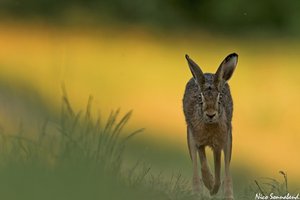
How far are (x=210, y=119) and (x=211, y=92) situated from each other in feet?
0.45

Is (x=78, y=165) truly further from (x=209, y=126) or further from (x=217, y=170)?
(x=217, y=170)

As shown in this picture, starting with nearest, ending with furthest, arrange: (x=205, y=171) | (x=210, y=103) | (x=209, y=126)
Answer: (x=210, y=103)
(x=209, y=126)
(x=205, y=171)

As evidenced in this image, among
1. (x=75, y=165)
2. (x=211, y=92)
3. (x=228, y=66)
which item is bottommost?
(x=75, y=165)

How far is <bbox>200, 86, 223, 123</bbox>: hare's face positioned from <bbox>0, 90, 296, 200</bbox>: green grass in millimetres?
351

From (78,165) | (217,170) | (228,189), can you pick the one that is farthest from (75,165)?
(217,170)

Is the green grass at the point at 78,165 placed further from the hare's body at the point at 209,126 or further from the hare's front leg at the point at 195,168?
the hare's body at the point at 209,126

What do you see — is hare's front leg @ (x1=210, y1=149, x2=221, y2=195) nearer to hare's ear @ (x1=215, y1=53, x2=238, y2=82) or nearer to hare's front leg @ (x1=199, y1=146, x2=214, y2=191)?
hare's front leg @ (x1=199, y1=146, x2=214, y2=191)

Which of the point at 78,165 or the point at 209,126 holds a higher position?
the point at 209,126

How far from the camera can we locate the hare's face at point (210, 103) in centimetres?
598

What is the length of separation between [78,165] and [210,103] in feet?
3.61

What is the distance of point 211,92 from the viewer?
6.01m

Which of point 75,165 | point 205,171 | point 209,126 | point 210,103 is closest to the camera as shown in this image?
point 75,165

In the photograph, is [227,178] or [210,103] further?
[227,178]

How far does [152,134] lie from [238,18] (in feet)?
14.8
